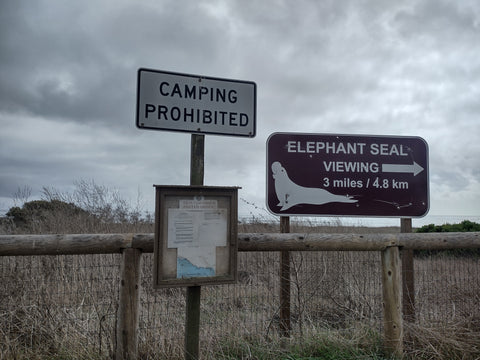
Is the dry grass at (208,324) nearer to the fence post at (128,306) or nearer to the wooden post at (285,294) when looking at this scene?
the wooden post at (285,294)

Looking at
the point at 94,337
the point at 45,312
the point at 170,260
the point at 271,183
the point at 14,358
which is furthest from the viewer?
the point at 271,183

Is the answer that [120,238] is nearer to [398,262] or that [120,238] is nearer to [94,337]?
[94,337]

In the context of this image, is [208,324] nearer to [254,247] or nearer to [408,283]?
[254,247]

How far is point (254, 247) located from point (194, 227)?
618 mm

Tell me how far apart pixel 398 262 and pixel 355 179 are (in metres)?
1.14

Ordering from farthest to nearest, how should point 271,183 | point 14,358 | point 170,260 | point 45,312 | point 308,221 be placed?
point 308,221
point 271,183
point 45,312
point 14,358
point 170,260

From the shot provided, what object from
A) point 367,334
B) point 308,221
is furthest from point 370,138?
point 367,334

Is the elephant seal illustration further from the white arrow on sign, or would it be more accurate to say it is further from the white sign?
the white sign

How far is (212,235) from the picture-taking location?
8.74ft

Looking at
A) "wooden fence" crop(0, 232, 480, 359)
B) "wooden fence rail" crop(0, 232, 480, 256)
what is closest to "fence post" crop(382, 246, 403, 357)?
"wooden fence" crop(0, 232, 480, 359)

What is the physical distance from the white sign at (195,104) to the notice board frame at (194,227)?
1.84 ft

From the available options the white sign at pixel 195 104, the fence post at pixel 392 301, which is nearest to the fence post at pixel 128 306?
the white sign at pixel 195 104

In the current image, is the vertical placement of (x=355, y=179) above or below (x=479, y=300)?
above

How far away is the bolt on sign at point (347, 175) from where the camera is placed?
396 centimetres
